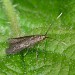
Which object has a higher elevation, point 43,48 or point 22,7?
point 22,7

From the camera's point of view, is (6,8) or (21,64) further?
(6,8)

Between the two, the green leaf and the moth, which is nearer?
the green leaf

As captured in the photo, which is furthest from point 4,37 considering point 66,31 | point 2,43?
point 66,31

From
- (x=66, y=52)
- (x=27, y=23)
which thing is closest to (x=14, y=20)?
(x=27, y=23)

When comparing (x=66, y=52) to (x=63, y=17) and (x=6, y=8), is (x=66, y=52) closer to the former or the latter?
(x=63, y=17)
